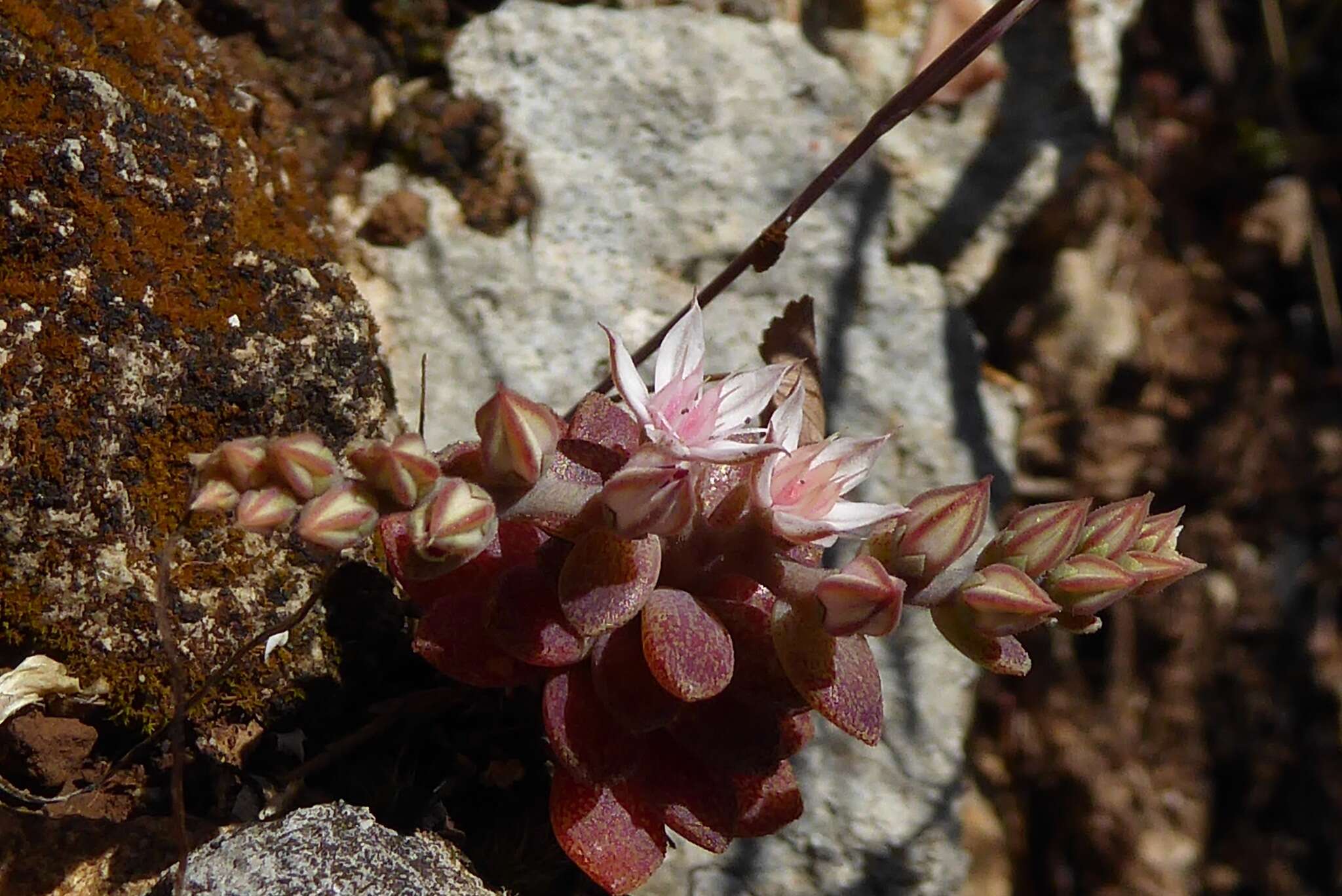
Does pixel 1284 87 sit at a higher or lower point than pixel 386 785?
higher

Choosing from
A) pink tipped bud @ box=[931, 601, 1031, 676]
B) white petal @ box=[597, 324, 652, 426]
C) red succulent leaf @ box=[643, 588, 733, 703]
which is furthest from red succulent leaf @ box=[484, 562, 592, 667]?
pink tipped bud @ box=[931, 601, 1031, 676]

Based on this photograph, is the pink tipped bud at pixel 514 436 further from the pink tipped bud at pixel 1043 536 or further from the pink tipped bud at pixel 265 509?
the pink tipped bud at pixel 1043 536

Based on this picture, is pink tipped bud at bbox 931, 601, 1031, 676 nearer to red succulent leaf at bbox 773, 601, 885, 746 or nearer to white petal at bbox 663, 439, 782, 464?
red succulent leaf at bbox 773, 601, 885, 746

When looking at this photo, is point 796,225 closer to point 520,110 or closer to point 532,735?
point 520,110

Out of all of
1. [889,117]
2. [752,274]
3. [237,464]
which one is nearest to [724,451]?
[237,464]

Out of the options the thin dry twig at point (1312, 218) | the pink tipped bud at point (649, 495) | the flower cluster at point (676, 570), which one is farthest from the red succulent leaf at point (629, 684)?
the thin dry twig at point (1312, 218)

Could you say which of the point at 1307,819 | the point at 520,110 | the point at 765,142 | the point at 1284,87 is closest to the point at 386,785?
the point at 520,110

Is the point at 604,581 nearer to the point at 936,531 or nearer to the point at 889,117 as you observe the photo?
the point at 936,531
